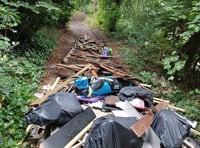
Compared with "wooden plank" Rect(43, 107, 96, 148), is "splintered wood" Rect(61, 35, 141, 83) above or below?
above

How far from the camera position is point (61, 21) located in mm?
17141

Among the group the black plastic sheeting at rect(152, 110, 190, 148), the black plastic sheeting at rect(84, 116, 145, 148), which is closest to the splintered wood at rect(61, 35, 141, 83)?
the black plastic sheeting at rect(152, 110, 190, 148)

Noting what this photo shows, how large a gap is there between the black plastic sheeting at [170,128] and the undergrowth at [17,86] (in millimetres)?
2352

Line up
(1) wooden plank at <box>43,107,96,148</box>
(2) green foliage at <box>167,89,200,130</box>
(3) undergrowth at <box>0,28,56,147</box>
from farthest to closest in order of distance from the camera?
(2) green foliage at <box>167,89,200,130</box>
(3) undergrowth at <box>0,28,56,147</box>
(1) wooden plank at <box>43,107,96,148</box>

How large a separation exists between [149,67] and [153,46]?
0.85m

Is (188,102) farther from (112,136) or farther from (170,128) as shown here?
(112,136)

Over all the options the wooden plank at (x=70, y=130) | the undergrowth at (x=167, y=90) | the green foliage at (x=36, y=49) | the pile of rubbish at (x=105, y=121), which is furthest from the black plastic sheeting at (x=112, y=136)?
the green foliage at (x=36, y=49)

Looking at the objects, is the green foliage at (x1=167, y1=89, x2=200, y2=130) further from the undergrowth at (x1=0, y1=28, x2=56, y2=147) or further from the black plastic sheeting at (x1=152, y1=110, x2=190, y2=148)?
the undergrowth at (x1=0, y1=28, x2=56, y2=147)

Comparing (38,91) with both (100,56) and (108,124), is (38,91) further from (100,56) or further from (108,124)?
(100,56)

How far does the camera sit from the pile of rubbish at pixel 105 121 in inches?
139

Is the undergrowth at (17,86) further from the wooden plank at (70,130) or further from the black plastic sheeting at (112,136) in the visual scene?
the black plastic sheeting at (112,136)

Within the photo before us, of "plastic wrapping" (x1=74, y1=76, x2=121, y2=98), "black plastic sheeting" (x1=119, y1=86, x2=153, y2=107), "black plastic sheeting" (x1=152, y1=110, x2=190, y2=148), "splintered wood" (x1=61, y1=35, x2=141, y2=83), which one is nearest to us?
"black plastic sheeting" (x1=152, y1=110, x2=190, y2=148)

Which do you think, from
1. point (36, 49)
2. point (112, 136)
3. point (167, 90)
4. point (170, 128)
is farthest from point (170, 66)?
point (36, 49)

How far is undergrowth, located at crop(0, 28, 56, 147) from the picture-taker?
14.1ft
